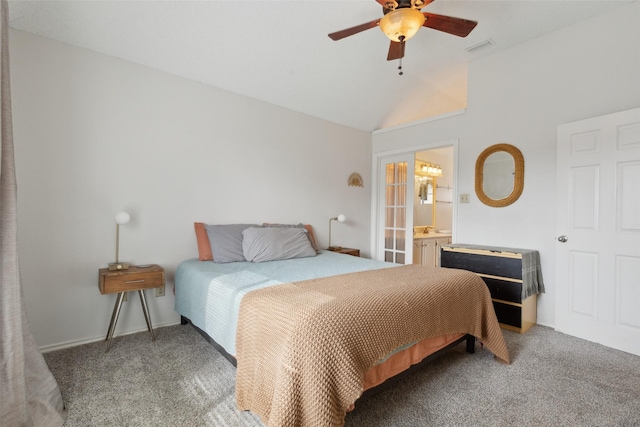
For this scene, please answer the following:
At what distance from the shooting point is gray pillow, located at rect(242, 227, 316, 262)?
2.92 meters

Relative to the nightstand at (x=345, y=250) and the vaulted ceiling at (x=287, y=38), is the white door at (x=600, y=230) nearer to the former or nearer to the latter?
the vaulted ceiling at (x=287, y=38)

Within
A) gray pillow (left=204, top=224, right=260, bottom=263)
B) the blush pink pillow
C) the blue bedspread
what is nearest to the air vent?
the blue bedspread

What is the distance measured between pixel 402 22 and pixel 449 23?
14.8 inches

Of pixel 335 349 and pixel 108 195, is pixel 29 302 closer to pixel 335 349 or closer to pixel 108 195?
pixel 108 195

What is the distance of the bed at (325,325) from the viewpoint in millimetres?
1241

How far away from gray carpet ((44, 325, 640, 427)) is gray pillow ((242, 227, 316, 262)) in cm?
89

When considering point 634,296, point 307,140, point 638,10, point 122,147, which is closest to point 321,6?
point 307,140

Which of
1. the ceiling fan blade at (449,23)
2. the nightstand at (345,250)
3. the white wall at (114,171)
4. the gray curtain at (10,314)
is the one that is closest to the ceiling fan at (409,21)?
the ceiling fan blade at (449,23)

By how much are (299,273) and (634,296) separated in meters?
2.62

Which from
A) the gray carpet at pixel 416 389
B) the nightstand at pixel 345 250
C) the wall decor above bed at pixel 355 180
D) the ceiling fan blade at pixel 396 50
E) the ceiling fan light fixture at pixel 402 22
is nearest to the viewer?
the gray carpet at pixel 416 389

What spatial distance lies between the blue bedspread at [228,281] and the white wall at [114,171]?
1.63ft

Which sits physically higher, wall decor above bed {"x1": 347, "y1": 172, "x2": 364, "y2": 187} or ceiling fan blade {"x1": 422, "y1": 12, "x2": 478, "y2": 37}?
ceiling fan blade {"x1": 422, "y1": 12, "x2": 478, "y2": 37}

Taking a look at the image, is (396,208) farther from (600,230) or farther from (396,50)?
(396,50)

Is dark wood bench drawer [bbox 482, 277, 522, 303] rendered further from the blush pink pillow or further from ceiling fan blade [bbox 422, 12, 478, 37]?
the blush pink pillow
